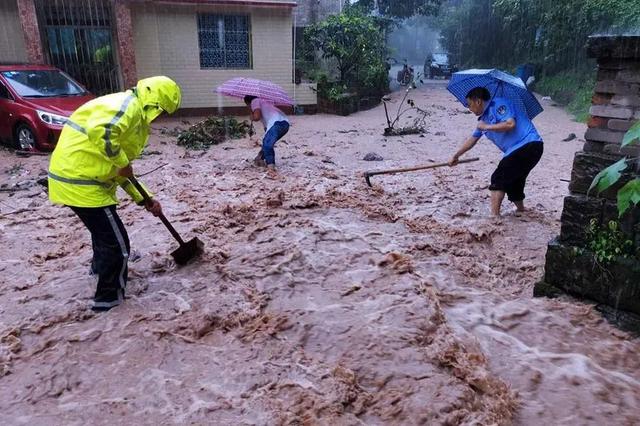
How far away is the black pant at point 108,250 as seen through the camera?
3.46 meters

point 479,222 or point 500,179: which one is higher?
point 500,179

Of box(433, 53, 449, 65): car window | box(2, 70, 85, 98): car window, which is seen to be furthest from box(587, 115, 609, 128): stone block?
box(433, 53, 449, 65): car window

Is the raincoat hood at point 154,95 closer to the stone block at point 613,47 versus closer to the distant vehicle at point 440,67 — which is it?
the stone block at point 613,47

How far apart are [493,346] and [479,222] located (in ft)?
7.74

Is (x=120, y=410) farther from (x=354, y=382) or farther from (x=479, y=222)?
(x=479, y=222)

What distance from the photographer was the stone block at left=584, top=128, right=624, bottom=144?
3121 millimetres

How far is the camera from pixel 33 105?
27.6ft

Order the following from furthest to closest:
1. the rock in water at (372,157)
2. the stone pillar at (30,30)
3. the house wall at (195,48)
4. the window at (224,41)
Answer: the window at (224,41) → the house wall at (195,48) → the stone pillar at (30,30) → the rock in water at (372,157)

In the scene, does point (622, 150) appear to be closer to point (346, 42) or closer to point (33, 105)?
point (33, 105)

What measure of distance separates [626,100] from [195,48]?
11655mm

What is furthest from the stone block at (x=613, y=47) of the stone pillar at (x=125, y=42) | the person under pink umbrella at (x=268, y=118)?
the stone pillar at (x=125, y=42)

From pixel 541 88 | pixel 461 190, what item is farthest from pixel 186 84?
pixel 541 88

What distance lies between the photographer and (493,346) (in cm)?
332

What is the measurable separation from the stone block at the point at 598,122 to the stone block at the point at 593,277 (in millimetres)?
808
